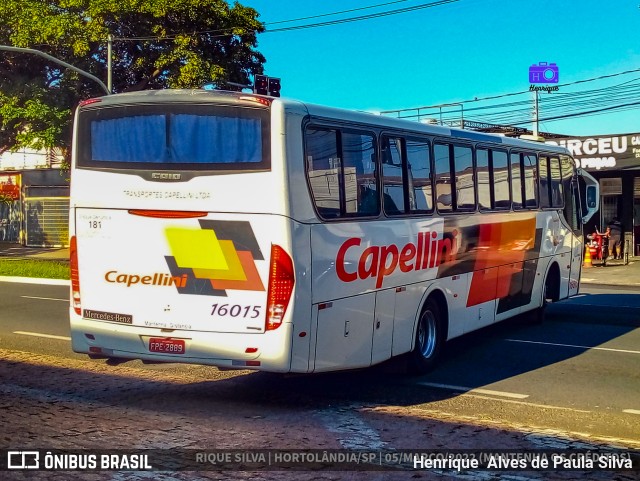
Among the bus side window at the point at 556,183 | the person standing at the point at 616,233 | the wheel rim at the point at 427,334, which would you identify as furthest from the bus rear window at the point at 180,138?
the person standing at the point at 616,233

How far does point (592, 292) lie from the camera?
20828 millimetres

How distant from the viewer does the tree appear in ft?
95.1

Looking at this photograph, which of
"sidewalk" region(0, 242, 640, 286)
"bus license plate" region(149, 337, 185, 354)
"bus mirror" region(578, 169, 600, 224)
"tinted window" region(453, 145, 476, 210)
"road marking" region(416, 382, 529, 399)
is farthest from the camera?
"sidewalk" region(0, 242, 640, 286)

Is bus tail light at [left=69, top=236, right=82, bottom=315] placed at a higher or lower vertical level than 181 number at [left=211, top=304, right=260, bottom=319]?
higher

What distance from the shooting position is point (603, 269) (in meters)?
28.2

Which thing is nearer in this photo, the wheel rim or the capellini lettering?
the capellini lettering

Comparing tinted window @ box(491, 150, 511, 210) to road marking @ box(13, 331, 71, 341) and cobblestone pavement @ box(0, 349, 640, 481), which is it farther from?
road marking @ box(13, 331, 71, 341)

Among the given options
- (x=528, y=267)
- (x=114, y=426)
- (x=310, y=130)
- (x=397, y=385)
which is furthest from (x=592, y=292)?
(x=114, y=426)

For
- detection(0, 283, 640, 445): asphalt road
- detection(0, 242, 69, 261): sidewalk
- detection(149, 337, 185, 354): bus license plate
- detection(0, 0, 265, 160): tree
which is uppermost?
detection(0, 0, 265, 160): tree

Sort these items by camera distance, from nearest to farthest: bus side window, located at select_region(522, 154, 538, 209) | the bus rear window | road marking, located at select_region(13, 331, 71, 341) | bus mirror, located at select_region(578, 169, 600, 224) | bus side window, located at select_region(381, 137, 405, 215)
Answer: the bus rear window
bus side window, located at select_region(381, 137, 405, 215)
road marking, located at select_region(13, 331, 71, 341)
bus side window, located at select_region(522, 154, 538, 209)
bus mirror, located at select_region(578, 169, 600, 224)

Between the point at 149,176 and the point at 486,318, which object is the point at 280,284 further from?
the point at 486,318

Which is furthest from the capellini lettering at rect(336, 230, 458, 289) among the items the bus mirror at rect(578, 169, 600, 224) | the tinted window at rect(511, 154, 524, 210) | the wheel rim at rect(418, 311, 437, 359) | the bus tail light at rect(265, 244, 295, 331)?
the bus mirror at rect(578, 169, 600, 224)

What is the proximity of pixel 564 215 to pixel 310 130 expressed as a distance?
858cm

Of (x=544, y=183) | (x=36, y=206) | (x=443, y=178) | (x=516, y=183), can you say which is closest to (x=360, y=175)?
(x=443, y=178)
